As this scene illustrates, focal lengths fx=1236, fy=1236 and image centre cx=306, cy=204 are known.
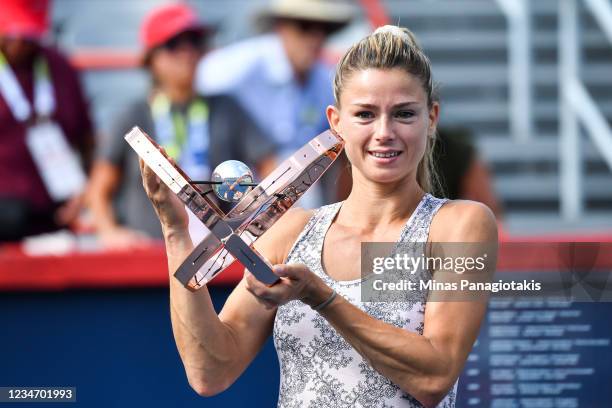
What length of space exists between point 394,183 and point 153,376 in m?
1.46

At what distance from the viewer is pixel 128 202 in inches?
196

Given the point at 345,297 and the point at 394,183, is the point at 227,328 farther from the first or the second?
the point at 394,183

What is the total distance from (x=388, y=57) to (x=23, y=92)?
3012 mm

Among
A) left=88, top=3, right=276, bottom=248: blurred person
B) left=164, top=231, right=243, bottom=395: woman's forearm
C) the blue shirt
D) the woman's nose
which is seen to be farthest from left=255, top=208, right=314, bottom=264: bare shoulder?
the blue shirt

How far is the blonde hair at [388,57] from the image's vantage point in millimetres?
2240

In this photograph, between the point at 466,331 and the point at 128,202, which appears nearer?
the point at 466,331

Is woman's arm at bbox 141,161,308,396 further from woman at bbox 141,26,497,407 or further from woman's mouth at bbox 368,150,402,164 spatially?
woman's mouth at bbox 368,150,402,164

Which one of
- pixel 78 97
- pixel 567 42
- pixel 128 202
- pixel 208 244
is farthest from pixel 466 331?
pixel 567 42

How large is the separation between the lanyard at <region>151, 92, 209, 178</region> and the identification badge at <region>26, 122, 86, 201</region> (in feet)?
1.52

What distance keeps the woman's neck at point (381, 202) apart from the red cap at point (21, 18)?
2.95 meters

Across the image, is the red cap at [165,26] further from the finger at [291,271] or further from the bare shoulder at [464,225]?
the finger at [291,271]

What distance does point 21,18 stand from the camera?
496 centimetres

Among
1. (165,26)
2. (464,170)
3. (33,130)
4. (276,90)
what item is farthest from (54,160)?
(464,170)

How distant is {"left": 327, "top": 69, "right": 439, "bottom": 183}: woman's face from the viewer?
2227mm
